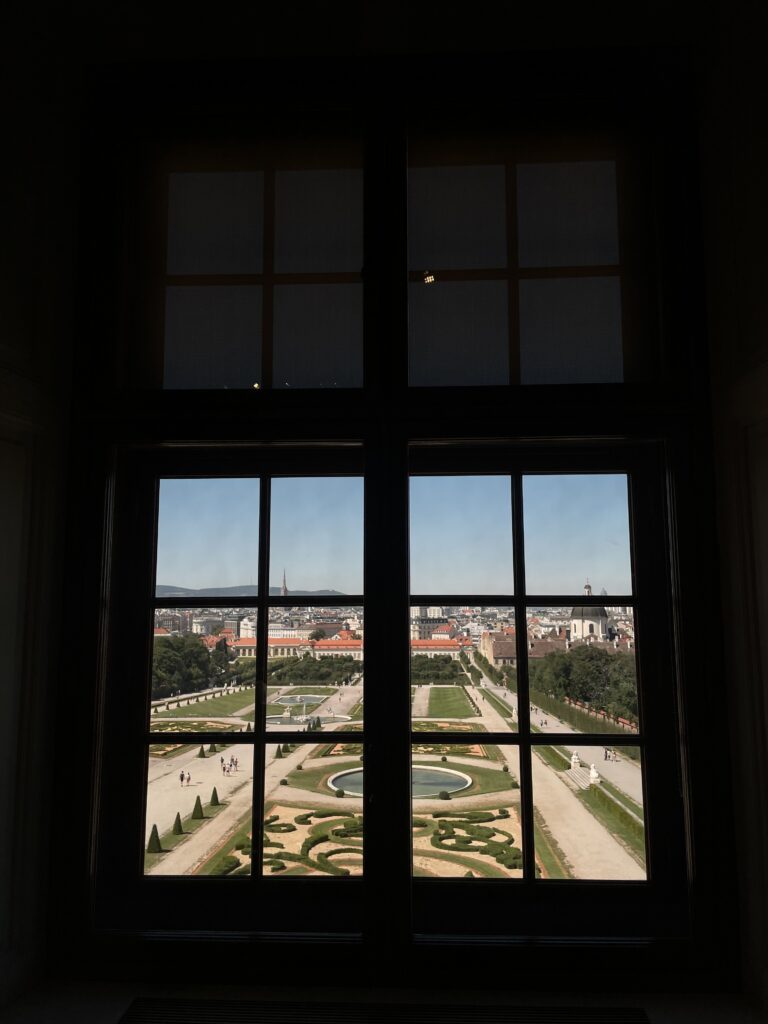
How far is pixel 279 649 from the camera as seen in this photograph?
178cm

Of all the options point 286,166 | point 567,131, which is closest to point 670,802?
point 567,131

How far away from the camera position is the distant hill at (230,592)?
5.86 ft

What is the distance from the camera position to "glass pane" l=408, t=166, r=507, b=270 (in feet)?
6.14

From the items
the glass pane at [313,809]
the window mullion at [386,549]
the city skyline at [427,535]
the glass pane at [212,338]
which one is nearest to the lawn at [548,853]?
the window mullion at [386,549]

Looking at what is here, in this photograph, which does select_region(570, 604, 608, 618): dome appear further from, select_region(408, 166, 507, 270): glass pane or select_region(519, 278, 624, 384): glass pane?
select_region(408, 166, 507, 270): glass pane

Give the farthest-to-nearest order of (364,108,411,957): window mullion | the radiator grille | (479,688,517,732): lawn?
(479,688,517,732): lawn
(364,108,411,957): window mullion
the radiator grille

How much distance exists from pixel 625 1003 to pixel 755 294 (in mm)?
1749

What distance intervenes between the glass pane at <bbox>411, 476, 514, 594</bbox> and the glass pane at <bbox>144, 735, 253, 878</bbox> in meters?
0.70

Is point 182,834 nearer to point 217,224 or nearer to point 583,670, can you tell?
point 583,670

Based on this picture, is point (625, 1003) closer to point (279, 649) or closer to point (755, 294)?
point (279, 649)

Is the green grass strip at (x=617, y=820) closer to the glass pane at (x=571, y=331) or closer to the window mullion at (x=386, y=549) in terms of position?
the window mullion at (x=386, y=549)

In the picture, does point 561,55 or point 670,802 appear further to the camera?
point 561,55

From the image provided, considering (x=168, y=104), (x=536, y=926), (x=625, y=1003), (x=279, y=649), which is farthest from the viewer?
(x=168, y=104)

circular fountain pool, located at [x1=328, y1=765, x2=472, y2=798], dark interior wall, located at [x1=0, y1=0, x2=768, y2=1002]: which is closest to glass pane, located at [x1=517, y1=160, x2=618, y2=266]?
dark interior wall, located at [x1=0, y1=0, x2=768, y2=1002]
